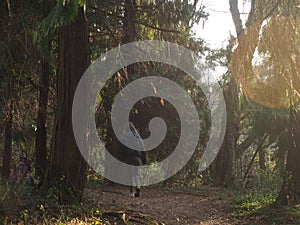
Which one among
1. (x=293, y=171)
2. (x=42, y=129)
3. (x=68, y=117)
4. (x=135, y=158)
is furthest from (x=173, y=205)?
(x=68, y=117)

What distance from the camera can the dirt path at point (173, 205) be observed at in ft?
27.2

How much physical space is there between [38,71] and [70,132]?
339cm

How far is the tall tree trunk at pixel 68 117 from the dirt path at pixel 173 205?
33.5 inches

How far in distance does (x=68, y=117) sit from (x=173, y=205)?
12.8 ft

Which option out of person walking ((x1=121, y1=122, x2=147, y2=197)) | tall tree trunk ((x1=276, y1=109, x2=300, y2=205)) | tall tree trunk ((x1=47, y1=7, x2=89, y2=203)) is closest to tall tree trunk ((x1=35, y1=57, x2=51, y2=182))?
person walking ((x1=121, y1=122, x2=147, y2=197))

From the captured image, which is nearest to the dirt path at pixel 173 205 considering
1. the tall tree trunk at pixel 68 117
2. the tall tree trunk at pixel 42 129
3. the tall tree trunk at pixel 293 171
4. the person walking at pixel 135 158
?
the person walking at pixel 135 158

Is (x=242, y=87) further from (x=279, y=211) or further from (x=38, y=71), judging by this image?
(x=38, y=71)

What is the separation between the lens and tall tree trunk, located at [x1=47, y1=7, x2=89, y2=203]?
708 centimetres

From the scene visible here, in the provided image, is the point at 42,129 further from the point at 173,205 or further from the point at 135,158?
the point at 173,205

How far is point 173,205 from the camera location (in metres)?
9.91

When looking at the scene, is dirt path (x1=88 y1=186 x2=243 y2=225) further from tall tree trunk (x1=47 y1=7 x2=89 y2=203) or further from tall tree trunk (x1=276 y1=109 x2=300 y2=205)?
tall tree trunk (x1=276 y1=109 x2=300 y2=205)

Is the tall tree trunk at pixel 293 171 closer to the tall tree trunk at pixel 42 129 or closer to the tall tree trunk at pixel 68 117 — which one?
the tall tree trunk at pixel 68 117

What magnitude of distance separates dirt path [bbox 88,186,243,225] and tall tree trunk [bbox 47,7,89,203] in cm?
85

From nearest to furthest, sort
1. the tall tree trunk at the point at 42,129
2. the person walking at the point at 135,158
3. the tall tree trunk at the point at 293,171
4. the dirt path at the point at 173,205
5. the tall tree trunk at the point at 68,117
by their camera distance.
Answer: the tall tree trunk at the point at 68,117 < the dirt path at the point at 173,205 < the tall tree trunk at the point at 293,171 < the tall tree trunk at the point at 42,129 < the person walking at the point at 135,158
